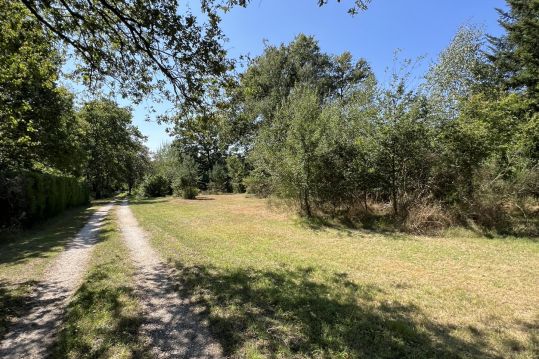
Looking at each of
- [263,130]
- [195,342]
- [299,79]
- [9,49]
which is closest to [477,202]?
→ [263,130]

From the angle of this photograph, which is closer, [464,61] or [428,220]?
[428,220]

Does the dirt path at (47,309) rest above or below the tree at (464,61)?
below

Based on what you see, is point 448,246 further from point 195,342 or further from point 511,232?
point 195,342

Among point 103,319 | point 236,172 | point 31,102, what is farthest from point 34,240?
point 236,172

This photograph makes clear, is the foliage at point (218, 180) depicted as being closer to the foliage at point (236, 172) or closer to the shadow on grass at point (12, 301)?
the foliage at point (236, 172)

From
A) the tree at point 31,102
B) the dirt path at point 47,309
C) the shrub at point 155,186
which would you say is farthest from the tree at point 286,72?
the dirt path at point 47,309

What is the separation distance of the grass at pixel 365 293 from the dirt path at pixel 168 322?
0.74 feet

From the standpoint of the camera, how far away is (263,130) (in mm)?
15172

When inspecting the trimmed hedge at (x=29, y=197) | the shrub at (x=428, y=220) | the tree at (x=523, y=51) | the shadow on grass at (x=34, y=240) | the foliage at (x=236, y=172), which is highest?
the tree at (x=523, y=51)

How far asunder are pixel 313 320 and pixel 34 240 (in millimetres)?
11295

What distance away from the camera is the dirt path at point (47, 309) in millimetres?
3799

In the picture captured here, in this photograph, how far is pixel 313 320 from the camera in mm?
4262

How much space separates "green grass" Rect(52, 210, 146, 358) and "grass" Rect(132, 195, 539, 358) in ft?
3.29

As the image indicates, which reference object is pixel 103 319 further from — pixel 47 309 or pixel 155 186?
pixel 155 186
